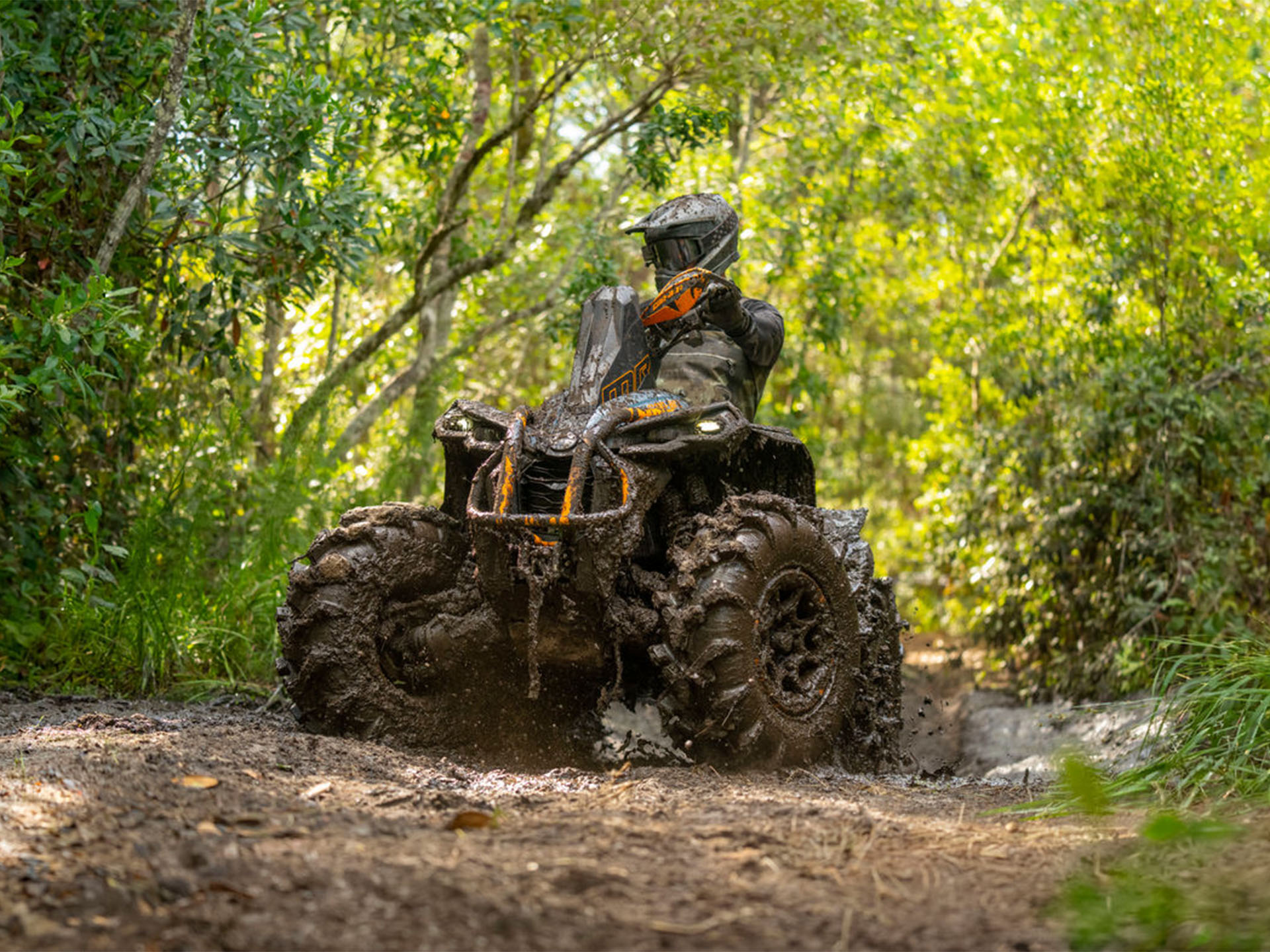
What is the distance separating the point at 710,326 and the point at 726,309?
285 mm

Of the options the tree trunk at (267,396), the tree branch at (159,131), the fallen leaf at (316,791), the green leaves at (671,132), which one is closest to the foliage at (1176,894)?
the fallen leaf at (316,791)

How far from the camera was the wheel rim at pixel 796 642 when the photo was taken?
502 cm

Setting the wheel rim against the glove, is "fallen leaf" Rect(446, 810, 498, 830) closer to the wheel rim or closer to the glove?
the wheel rim

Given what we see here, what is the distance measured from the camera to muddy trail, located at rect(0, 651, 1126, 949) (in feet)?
8.71

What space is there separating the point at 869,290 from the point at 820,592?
9.35 metres

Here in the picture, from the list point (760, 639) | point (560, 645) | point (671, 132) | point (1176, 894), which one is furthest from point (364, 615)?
point (671, 132)

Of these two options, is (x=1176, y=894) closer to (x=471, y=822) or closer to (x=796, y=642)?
(x=471, y=822)

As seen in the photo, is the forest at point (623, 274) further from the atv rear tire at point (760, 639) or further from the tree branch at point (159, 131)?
the atv rear tire at point (760, 639)

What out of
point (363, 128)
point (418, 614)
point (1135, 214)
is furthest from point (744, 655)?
point (1135, 214)

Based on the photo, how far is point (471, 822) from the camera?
3502 mm

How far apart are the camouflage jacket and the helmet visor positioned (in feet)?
1.03

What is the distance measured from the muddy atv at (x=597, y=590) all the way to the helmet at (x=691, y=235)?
47cm

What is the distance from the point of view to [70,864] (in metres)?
2.99

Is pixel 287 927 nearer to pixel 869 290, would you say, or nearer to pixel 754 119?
pixel 754 119
